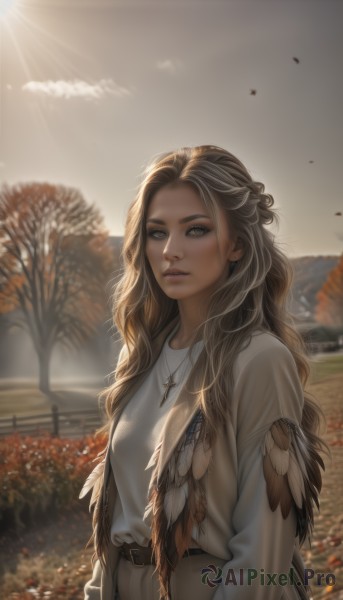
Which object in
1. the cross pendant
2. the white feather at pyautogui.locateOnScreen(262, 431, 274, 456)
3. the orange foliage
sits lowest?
the orange foliage

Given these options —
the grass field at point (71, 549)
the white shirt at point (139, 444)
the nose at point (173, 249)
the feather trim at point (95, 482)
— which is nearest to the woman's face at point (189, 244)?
the nose at point (173, 249)

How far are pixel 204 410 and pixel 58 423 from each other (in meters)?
4.32

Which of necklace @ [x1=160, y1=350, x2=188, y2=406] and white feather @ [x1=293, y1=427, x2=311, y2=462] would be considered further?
necklace @ [x1=160, y1=350, x2=188, y2=406]

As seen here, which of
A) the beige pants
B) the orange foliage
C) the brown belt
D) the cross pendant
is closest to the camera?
the beige pants

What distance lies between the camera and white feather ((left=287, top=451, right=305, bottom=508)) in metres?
1.58

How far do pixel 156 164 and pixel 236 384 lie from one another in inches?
29.7

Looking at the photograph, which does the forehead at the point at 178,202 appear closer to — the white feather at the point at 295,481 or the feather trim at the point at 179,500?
the feather trim at the point at 179,500

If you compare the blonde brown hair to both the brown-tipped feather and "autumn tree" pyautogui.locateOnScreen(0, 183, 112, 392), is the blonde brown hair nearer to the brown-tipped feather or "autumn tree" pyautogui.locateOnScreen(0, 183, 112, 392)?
the brown-tipped feather

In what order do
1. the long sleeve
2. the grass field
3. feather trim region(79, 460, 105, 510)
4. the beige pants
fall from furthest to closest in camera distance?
the grass field → feather trim region(79, 460, 105, 510) → the beige pants → the long sleeve

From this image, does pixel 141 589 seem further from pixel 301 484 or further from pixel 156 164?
pixel 156 164

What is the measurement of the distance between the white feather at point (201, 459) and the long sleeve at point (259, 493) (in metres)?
0.09

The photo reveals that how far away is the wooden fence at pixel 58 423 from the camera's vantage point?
18.2 ft

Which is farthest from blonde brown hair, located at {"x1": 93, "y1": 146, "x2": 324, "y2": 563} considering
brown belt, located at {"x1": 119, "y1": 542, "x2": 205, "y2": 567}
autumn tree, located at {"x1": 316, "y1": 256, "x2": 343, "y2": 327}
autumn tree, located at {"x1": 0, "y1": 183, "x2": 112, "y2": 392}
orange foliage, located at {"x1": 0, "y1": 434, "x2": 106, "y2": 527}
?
autumn tree, located at {"x1": 0, "y1": 183, "x2": 112, "y2": 392}

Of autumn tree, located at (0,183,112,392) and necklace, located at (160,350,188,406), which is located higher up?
autumn tree, located at (0,183,112,392)
